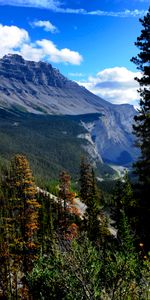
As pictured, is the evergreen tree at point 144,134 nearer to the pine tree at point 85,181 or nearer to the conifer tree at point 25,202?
the conifer tree at point 25,202

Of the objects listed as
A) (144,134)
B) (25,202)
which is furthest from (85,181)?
(144,134)

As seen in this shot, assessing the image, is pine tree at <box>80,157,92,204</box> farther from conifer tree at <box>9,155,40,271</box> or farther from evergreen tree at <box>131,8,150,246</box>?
evergreen tree at <box>131,8,150,246</box>

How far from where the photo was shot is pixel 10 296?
66500 mm

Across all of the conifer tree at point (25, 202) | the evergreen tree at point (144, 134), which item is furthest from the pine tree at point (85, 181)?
the evergreen tree at point (144, 134)

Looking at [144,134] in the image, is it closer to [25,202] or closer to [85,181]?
[25,202]

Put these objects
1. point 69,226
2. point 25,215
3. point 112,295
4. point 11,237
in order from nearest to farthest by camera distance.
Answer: point 112,295, point 25,215, point 11,237, point 69,226

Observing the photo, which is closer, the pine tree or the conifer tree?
the conifer tree

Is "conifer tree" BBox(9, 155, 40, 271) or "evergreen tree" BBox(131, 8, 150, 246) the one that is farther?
"conifer tree" BBox(9, 155, 40, 271)

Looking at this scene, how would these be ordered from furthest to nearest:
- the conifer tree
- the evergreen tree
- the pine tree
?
the pine tree < the conifer tree < the evergreen tree

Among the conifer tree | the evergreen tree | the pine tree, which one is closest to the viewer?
the evergreen tree

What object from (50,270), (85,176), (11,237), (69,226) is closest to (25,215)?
(11,237)

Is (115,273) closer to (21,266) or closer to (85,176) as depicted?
(21,266)

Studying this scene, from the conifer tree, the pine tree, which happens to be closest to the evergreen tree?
the conifer tree

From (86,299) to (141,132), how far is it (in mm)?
16284
